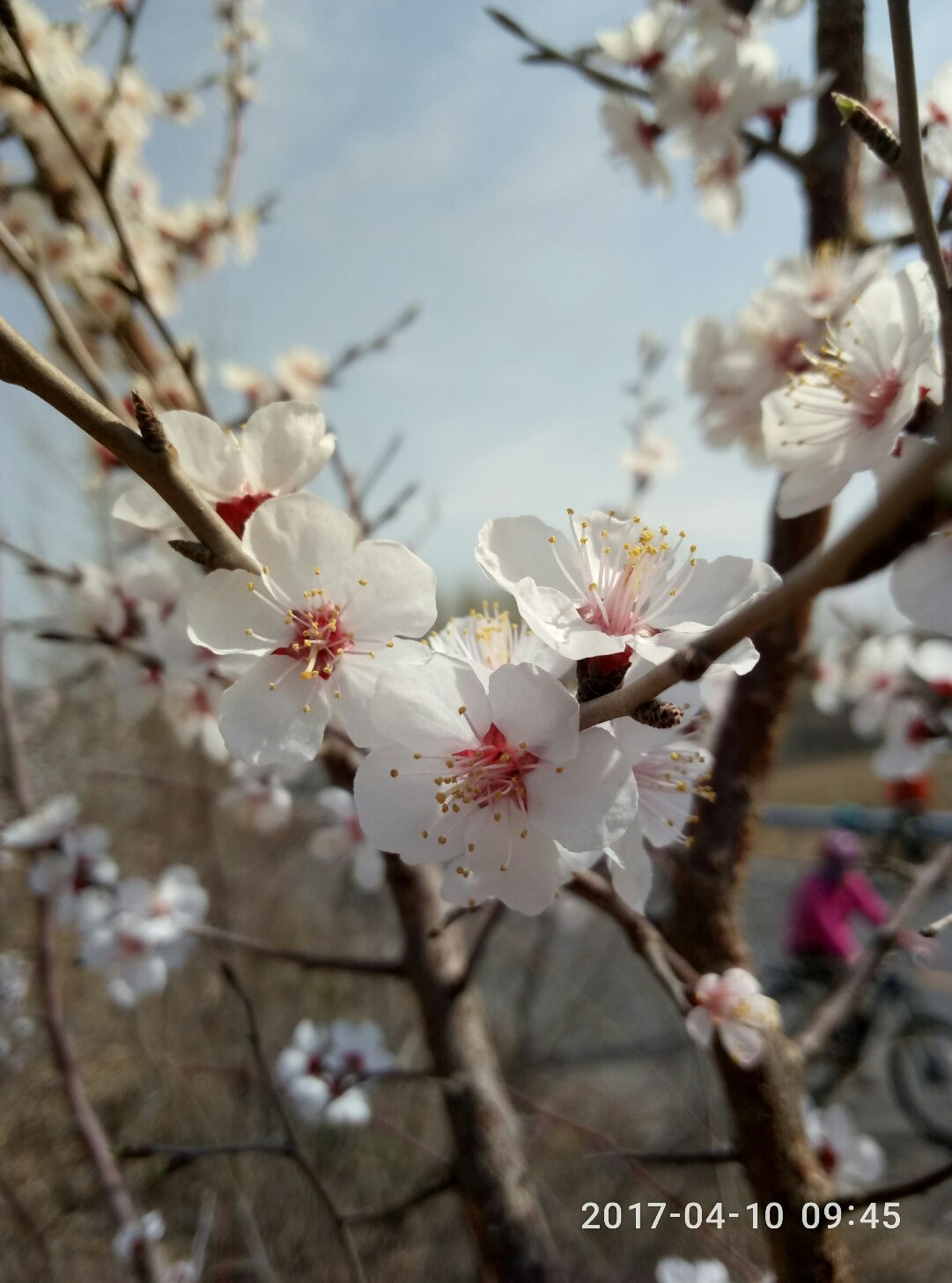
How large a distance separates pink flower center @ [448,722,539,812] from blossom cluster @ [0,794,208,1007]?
3.57 feet

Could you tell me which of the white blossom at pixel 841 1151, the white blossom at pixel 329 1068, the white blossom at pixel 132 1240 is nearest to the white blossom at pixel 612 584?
the white blossom at pixel 329 1068

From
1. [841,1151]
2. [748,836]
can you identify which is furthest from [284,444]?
[841,1151]

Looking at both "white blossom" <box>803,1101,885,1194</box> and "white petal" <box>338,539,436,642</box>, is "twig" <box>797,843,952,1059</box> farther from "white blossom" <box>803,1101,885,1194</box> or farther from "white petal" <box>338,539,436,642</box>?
"white petal" <box>338,539,436,642</box>

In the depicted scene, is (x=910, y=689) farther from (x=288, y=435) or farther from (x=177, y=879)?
(x=177, y=879)

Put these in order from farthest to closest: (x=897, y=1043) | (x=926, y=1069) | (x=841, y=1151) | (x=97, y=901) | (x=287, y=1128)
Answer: (x=897, y=1043) → (x=926, y=1069) → (x=97, y=901) → (x=841, y=1151) → (x=287, y=1128)

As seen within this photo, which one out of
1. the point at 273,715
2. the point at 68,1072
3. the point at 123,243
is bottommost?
the point at 68,1072

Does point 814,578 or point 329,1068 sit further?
point 329,1068

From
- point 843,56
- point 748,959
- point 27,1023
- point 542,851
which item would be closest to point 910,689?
point 748,959

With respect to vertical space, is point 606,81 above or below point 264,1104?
above

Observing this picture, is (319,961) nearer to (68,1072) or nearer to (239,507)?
(239,507)

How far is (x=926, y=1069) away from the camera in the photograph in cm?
282

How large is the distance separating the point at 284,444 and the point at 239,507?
0.17 ft

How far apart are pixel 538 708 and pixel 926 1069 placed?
329 cm

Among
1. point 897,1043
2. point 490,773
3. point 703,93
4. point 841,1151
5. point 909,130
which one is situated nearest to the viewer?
point 909,130
